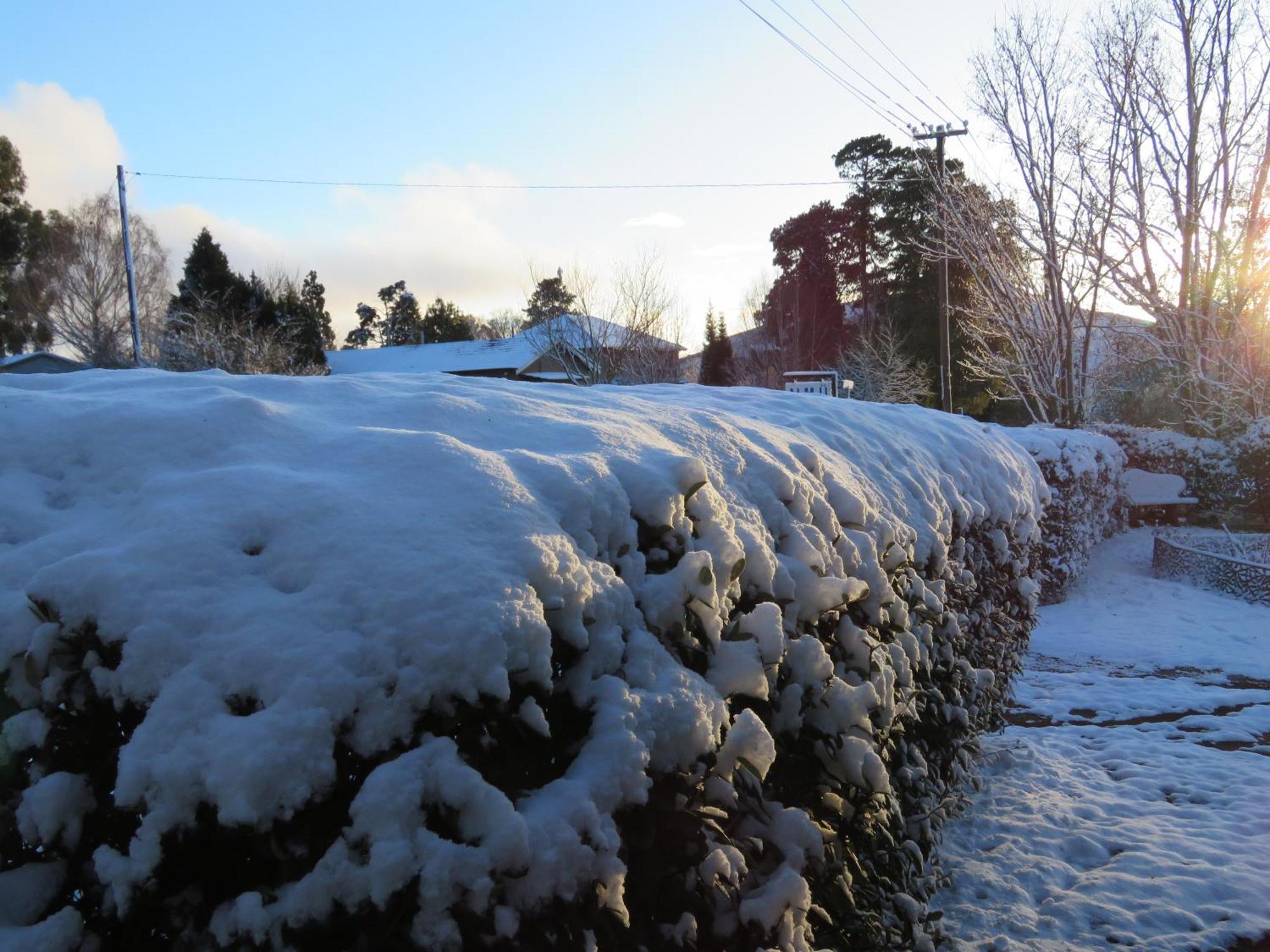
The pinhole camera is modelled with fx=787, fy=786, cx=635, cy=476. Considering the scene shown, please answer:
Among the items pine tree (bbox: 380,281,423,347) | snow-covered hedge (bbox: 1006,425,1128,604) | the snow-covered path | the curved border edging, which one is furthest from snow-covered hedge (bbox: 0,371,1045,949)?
pine tree (bbox: 380,281,423,347)

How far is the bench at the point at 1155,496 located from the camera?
13633mm

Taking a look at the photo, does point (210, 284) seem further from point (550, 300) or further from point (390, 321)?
point (390, 321)

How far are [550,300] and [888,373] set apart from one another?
45.6 feet

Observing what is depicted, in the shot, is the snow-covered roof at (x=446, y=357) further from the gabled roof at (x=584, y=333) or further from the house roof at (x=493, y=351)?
the gabled roof at (x=584, y=333)

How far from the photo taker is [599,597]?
1.50 meters

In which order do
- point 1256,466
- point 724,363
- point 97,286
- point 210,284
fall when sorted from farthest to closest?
point 724,363 → point 97,286 → point 210,284 → point 1256,466

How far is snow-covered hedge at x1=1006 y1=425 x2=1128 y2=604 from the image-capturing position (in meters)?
9.03

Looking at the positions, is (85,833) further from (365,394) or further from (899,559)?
(899,559)

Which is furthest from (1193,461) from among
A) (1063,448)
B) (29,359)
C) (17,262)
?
(17,262)

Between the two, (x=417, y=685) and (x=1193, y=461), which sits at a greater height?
(x=417, y=685)

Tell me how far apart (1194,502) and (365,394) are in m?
15.3

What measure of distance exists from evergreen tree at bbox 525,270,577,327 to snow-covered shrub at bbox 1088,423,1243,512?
14.4 metres

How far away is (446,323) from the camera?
4806cm

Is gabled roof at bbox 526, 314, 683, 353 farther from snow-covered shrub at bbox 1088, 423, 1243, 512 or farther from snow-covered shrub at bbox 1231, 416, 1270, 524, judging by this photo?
snow-covered shrub at bbox 1231, 416, 1270, 524
